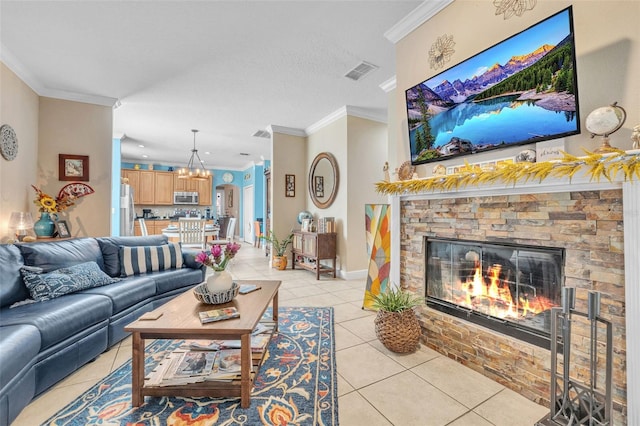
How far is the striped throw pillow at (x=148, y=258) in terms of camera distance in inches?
116

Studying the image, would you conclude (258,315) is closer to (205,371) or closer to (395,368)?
(205,371)

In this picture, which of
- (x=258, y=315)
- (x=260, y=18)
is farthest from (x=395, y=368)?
(x=260, y=18)

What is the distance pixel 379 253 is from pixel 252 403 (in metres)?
1.95

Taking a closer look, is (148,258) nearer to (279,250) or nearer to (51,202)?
(51,202)

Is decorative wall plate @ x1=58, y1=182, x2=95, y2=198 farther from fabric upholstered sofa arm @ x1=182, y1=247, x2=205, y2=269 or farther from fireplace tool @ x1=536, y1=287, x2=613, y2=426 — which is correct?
fireplace tool @ x1=536, y1=287, x2=613, y2=426

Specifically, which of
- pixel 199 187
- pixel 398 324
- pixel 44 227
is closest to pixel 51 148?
pixel 44 227

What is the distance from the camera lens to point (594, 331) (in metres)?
1.26

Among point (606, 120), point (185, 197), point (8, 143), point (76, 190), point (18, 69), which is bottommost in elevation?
point (76, 190)

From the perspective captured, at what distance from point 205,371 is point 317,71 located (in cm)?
314

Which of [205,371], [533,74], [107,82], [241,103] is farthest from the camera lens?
[241,103]

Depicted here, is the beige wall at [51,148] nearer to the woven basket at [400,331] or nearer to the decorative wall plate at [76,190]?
the decorative wall plate at [76,190]

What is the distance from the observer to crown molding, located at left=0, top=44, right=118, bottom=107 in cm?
289

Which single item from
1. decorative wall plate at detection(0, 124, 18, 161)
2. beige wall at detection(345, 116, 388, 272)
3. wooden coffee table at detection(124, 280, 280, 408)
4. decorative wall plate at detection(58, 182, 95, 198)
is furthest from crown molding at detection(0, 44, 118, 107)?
beige wall at detection(345, 116, 388, 272)

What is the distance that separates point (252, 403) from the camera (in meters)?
1.62
